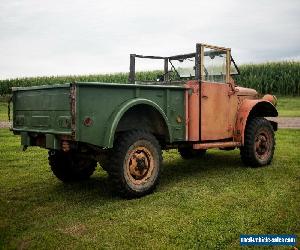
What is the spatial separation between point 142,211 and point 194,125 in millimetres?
2153

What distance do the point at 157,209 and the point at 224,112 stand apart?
287 cm

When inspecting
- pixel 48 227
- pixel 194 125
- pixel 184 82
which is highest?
pixel 184 82

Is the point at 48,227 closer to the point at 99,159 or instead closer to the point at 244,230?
the point at 99,159

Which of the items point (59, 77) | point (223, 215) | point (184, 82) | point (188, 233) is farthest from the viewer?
point (59, 77)

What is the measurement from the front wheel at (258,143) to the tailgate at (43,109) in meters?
3.87

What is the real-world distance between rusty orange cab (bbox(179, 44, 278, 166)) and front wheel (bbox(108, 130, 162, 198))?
103 cm

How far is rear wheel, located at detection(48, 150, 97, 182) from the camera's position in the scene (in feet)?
21.6

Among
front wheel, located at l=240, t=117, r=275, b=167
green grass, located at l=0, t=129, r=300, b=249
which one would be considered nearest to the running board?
front wheel, located at l=240, t=117, r=275, b=167

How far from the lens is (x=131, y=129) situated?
5.83 m

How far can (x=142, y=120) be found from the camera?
609cm

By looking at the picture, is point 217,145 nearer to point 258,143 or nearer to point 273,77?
point 258,143

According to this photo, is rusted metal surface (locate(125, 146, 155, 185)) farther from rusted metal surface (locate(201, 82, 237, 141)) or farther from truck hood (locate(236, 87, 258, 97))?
truck hood (locate(236, 87, 258, 97))

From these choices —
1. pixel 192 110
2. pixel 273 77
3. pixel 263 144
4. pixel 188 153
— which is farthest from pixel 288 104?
pixel 192 110

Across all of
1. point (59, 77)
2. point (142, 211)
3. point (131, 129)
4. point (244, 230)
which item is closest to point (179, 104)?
point (131, 129)
